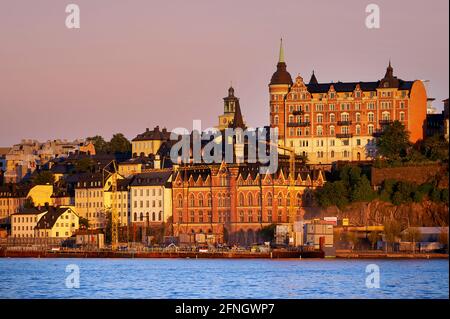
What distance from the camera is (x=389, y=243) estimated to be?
122188 millimetres

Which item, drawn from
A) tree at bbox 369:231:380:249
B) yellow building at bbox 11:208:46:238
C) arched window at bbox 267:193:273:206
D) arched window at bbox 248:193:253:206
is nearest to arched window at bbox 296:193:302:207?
arched window at bbox 267:193:273:206

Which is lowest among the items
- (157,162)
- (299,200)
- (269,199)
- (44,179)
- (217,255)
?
(217,255)

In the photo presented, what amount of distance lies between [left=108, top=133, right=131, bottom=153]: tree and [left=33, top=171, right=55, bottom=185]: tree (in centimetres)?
1283

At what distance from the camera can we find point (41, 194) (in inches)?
6235

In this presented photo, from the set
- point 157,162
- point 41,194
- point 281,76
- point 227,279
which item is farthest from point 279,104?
point 227,279

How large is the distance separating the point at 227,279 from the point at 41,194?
2718 inches

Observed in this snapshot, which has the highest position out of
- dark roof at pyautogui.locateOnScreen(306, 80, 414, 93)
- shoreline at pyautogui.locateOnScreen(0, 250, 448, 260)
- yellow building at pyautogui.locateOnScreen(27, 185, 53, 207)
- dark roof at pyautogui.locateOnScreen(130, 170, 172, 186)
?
dark roof at pyautogui.locateOnScreen(306, 80, 414, 93)

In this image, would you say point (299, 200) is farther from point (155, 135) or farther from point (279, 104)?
point (155, 135)

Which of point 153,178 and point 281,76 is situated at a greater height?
point 281,76

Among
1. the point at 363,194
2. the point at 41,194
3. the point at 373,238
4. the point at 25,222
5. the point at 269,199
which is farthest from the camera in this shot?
the point at 41,194

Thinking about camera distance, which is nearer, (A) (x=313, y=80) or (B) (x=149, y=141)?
(A) (x=313, y=80)

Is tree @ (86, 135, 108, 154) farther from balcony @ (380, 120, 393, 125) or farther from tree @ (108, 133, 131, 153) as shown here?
balcony @ (380, 120, 393, 125)

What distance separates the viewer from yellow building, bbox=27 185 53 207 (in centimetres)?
15725
